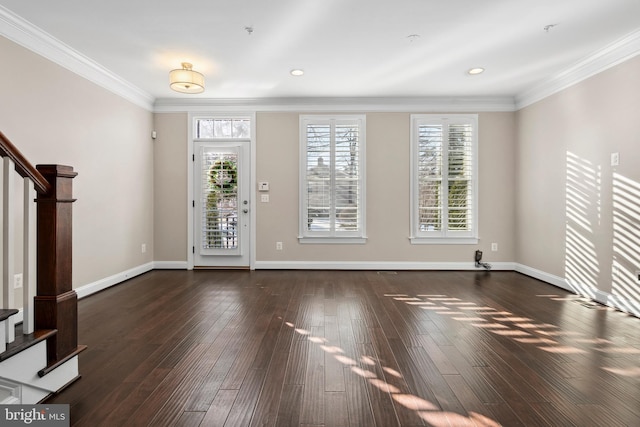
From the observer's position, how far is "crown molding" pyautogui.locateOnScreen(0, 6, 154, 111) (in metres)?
2.92

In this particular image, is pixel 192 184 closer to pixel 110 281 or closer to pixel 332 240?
pixel 110 281

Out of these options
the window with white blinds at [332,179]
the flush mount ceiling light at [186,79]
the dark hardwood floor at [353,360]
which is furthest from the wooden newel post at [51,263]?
the window with white blinds at [332,179]

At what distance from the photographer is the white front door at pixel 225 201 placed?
5.40 metres

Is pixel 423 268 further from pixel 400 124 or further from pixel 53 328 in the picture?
pixel 53 328

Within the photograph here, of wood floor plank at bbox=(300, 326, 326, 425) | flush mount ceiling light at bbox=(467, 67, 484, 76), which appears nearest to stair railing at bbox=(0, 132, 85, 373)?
wood floor plank at bbox=(300, 326, 326, 425)

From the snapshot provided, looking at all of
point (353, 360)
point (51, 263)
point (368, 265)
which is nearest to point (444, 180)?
point (368, 265)

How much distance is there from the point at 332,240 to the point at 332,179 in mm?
966

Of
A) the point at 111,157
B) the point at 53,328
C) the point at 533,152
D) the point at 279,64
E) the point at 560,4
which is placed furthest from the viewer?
the point at 533,152

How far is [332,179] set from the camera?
211 inches

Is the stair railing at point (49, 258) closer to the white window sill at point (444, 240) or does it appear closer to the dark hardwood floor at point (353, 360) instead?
the dark hardwood floor at point (353, 360)

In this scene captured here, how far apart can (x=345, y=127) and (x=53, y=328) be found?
4453 mm

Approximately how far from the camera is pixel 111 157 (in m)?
4.34

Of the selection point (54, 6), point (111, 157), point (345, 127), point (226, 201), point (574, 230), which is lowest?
point (574, 230)

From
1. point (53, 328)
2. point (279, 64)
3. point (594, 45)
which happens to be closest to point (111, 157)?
point (279, 64)
